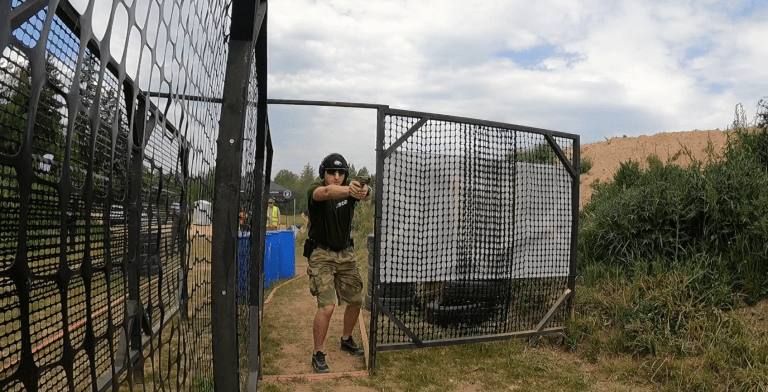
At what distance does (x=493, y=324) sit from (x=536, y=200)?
139 cm

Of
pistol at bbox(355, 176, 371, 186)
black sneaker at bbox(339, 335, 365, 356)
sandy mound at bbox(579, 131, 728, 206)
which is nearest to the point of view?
pistol at bbox(355, 176, 371, 186)

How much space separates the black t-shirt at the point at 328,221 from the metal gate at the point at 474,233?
331mm

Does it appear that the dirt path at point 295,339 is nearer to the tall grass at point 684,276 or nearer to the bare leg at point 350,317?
the bare leg at point 350,317

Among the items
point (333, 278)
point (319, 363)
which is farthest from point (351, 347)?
point (333, 278)

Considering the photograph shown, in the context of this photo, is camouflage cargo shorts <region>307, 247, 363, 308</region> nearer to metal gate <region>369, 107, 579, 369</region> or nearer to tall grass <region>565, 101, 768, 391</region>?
metal gate <region>369, 107, 579, 369</region>

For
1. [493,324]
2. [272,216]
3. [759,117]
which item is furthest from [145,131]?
[272,216]

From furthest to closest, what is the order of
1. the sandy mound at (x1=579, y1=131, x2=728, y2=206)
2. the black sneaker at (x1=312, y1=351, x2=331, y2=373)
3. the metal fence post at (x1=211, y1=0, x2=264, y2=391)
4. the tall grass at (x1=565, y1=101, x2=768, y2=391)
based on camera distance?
the sandy mound at (x1=579, y1=131, x2=728, y2=206)
the black sneaker at (x1=312, y1=351, x2=331, y2=373)
the tall grass at (x1=565, y1=101, x2=768, y2=391)
the metal fence post at (x1=211, y1=0, x2=264, y2=391)

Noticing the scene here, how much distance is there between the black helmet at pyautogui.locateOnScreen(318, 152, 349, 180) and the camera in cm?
428

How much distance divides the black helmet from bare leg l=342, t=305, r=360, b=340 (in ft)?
4.15

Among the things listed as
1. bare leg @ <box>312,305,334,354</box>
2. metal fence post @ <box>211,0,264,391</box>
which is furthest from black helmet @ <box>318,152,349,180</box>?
metal fence post @ <box>211,0,264,391</box>

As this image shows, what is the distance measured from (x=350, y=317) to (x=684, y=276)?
337cm

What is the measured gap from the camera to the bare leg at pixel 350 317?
452cm

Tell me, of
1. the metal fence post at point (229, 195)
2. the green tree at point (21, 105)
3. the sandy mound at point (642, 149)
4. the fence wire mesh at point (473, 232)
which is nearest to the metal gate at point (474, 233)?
the fence wire mesh at point (473, 232)

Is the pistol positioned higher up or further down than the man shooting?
higher up
